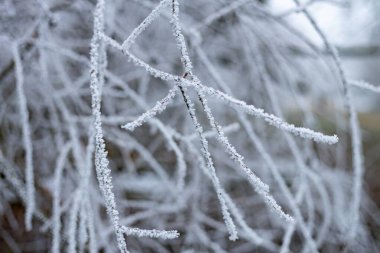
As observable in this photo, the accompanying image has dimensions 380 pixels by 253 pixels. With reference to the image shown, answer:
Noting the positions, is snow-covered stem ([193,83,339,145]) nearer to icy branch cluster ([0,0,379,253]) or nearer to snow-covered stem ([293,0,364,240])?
icy branch cluster ([0,0,379,253])

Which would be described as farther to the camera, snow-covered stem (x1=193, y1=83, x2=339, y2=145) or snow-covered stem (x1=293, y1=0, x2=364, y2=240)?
snow-covered stem (x1=293, y1=0, x2=364, y2=240)

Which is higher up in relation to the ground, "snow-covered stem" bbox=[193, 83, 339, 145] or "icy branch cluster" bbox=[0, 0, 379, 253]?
"icy branch cluster" bbox=[0, 0, 379, 253]

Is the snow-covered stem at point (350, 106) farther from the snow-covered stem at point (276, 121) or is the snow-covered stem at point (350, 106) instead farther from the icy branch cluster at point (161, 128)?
the snow-covered stem at point (276, 121)

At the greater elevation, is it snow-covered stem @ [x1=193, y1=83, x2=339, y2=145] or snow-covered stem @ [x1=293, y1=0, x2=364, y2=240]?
snow-covered stem @ [x1=293, y1=0, x2=364, y2=240]

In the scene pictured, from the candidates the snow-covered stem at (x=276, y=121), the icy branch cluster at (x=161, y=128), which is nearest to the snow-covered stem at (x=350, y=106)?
the icy branch cluster at (x=161, y=128)

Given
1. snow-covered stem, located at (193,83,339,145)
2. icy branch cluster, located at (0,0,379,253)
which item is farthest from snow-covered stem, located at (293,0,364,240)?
snow-covered stem, located at (193,83,339,145)

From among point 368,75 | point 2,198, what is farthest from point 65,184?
point 368,75

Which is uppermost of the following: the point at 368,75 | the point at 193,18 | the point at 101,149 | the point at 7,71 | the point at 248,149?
the point at 368,75

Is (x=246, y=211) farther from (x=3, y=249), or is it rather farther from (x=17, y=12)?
(x=17, y=12)

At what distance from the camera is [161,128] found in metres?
1.00

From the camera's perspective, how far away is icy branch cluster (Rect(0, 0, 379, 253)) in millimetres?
1052

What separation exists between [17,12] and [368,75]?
16.0 meters

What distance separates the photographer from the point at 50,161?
191cm

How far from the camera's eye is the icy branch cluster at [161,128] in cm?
105
